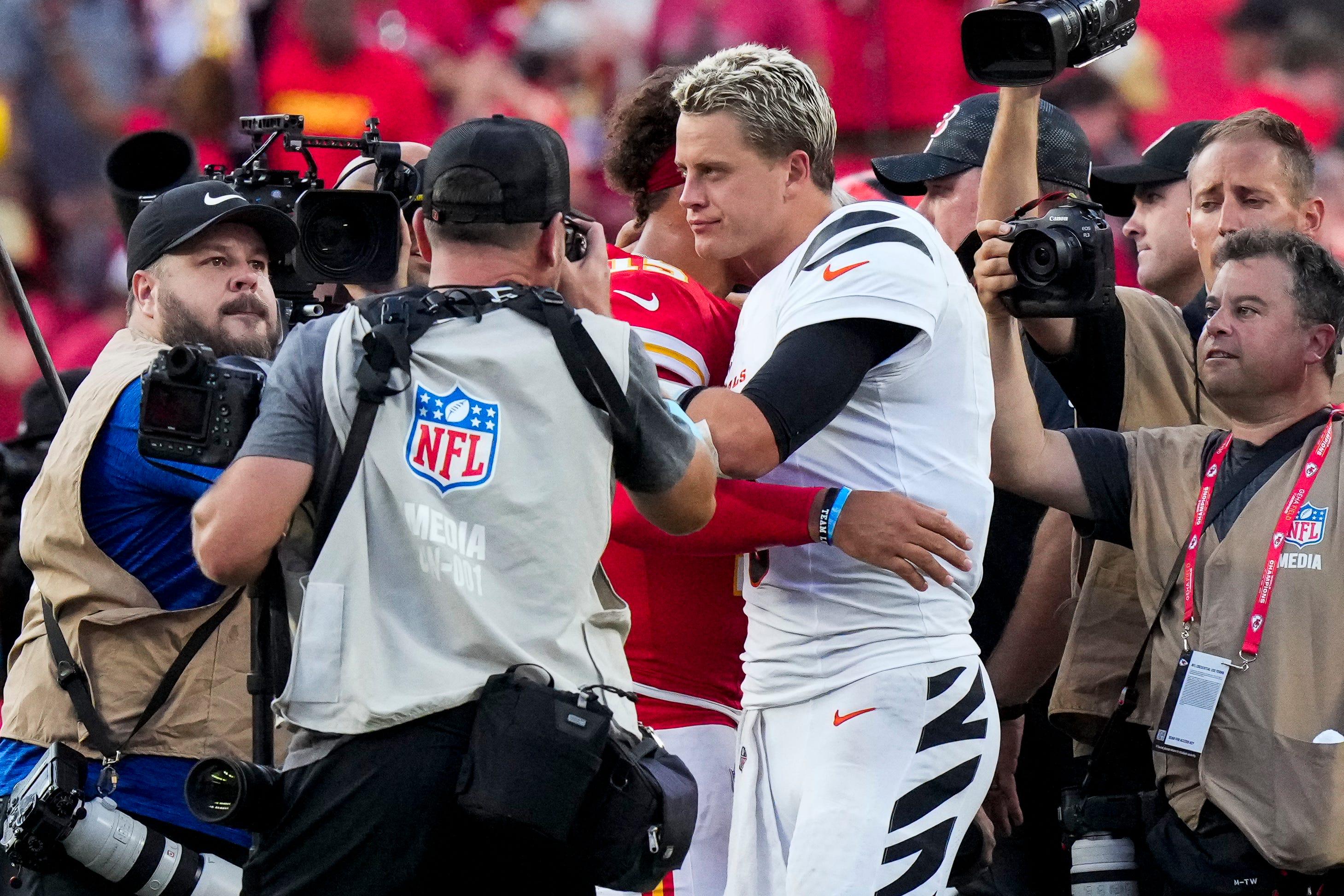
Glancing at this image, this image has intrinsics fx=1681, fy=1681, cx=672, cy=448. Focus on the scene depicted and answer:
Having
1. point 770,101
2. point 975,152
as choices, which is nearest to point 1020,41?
Result: point 770,101

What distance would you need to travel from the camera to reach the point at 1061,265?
3.61 meters

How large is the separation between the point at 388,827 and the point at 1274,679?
2.00 metres

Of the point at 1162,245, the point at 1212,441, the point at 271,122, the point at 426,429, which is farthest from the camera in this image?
the point at 1162,245

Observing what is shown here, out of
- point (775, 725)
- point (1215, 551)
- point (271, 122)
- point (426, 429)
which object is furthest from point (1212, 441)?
point (271, 122)

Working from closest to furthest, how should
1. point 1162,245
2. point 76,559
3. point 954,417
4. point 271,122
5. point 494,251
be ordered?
1. point 494,251
2. point 954,417
3. point 76,559
4. point 271,122
5. point 1162,245

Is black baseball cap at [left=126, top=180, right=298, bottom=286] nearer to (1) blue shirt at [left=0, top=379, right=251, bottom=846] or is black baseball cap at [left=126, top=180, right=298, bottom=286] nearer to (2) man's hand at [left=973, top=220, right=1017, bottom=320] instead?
(1) blue shirt at [left=0, top=379, right=251, bottom=846]

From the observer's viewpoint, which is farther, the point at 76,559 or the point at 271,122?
the point at 271,122

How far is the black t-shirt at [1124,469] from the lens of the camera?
3.76m

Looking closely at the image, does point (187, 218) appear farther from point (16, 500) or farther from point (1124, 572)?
point (1124, 572)

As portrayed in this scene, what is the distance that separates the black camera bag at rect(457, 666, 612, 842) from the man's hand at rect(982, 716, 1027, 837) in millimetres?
2047

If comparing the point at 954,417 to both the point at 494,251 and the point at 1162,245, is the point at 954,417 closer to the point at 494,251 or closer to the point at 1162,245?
the point at 494,251

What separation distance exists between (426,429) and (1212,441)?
214 centimetres

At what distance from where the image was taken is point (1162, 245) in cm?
509

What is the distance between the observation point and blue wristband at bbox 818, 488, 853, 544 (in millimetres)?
3125
